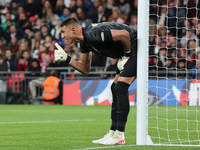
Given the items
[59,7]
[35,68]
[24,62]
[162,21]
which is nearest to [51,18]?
[59,7]

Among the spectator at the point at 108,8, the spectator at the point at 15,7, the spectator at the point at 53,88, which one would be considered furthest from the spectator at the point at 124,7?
the spectator at the point at 15,7

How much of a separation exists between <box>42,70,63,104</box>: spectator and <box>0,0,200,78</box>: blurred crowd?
0.70 m

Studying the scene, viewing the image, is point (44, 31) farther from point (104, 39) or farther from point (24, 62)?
point (104, 39)

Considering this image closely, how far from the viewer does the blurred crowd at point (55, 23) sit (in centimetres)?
1310

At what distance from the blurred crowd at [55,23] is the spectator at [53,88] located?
2.28 ft

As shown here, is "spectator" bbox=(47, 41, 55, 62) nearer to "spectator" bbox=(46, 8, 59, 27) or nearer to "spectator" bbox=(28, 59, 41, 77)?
"spectator" bbox=(28, 59, 41, 77)

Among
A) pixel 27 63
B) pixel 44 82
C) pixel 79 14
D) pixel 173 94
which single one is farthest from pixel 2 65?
pixel 173 94

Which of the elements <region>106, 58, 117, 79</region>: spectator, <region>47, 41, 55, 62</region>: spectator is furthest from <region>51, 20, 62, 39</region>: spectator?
<region>106, 58, 117, 79</region>: spectator

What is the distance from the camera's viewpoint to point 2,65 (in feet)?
47.4

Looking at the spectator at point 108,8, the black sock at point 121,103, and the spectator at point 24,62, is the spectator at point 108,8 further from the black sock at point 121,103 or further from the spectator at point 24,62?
the black sock at point 121,103

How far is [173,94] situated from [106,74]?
255 centimetres

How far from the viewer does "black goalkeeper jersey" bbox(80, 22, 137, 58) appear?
438cm

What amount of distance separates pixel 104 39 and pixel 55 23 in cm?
1166

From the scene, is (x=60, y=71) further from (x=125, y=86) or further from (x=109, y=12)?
(x=125, y=86)
